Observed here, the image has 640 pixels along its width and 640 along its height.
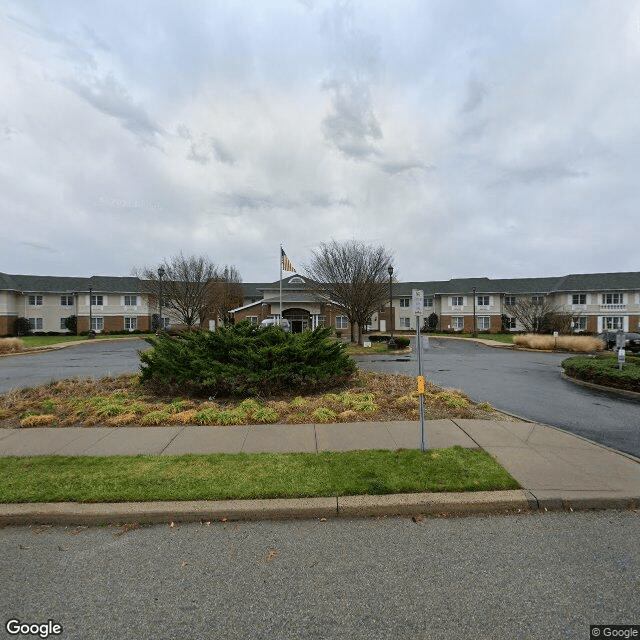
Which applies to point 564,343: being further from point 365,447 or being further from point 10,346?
point 10,346

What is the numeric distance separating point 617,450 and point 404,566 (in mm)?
4610

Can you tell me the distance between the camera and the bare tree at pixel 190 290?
4062cm

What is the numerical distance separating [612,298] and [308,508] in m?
61.1

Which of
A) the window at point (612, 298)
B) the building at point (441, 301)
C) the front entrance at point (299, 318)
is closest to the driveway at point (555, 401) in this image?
the front entrance at point (299, 318)

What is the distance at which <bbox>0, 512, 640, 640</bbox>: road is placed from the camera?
2.40 meters

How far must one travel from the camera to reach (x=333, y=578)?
111 inches

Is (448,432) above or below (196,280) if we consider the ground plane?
below

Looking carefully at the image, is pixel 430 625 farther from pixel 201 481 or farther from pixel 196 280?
pixel 196 280

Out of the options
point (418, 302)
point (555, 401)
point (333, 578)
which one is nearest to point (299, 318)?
point (555, 401)

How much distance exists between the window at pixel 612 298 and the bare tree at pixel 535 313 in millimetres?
7062

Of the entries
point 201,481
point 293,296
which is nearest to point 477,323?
point 293,296

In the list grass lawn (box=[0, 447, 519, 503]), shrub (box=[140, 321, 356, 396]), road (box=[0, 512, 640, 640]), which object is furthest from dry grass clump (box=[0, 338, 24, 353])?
road (box=[0, 512, 640, 640])

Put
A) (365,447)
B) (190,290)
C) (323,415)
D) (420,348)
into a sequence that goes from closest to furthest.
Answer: (420,348)
(365,447)
(323,415)
(190,290)

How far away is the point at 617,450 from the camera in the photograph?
549cm
